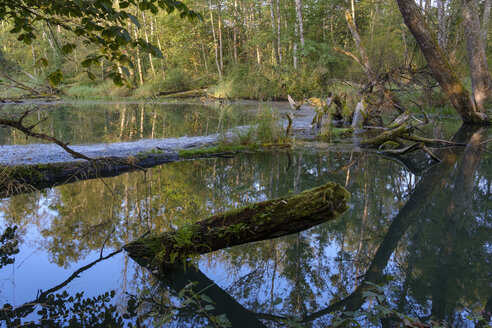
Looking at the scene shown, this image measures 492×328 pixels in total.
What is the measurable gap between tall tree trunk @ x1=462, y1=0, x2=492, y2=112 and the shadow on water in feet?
21.4

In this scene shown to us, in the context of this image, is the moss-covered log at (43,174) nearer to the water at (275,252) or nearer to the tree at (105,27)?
the water at (275,252)

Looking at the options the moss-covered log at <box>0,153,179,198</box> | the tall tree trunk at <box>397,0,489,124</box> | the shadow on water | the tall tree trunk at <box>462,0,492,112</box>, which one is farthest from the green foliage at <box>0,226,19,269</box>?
the tall tree trunk at <box>462,0,492,112</box>

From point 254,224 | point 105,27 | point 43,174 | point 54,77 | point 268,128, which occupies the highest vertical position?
point 105,27

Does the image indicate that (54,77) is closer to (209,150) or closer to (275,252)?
(275,252)

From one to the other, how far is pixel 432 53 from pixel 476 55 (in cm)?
333

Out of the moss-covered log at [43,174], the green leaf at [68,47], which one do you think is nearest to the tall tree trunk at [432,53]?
the moss-covered log at [43,174]

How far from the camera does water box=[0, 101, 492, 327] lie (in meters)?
2.73

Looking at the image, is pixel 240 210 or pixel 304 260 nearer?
pixel 240 210

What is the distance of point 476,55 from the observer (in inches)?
470

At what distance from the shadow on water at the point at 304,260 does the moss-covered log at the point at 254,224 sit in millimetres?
241

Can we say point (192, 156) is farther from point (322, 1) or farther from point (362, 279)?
point (322, 1)

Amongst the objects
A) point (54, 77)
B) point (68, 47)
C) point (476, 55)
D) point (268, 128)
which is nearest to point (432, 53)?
point (476, 55)

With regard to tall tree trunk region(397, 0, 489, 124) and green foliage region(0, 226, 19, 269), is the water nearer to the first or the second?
green foliage region(0, 226, 19, 269)

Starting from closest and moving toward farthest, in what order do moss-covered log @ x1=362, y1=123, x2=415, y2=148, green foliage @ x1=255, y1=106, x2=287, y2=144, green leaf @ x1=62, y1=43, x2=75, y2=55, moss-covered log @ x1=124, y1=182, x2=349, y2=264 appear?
green leaf @ x1=62, y1=43, x2=75, y2=55 → moss-covered log @ x1=124, y1=182, x2=349, y2=264 → moss-covered log @ x1=362, y1=123, x2=415, y2=148 → green foliage @ x1=255, y1=106, x2=287, y2=144
